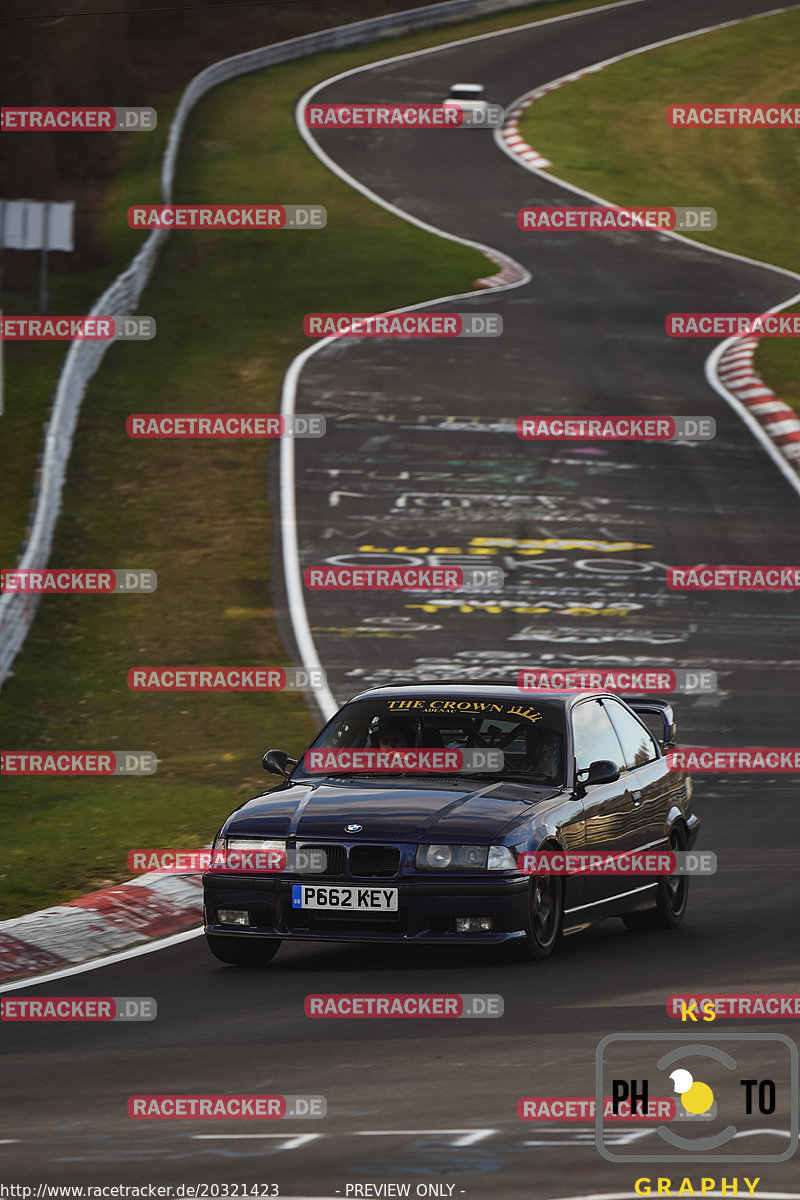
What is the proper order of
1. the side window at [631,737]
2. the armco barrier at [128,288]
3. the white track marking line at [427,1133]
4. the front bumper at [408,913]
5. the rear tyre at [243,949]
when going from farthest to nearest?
the armco barrier at [128,288]
the side window at [631,737]
the rear tyre at [243,949]
the front bumper at [408,913]
the white track marking line at [427,1133]

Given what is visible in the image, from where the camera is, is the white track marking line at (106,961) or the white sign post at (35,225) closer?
the white track marking line at (106,961)

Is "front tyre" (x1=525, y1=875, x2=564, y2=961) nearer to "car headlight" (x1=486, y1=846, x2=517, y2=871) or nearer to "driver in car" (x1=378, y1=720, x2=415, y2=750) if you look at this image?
"car headlight" (x1=486, y1=846, x2=517, y2=871)

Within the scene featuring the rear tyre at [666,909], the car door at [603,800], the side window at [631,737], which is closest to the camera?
the car door at [603,800]

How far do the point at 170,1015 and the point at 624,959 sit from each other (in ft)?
8.38

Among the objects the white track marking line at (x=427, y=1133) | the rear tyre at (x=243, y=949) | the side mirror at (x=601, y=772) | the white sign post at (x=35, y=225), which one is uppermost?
the white track marking line at (x=427, y=1133)

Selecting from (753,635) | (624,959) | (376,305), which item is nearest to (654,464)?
(753,635)

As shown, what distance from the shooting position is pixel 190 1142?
662 centimetres

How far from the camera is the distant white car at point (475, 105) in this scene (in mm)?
53219

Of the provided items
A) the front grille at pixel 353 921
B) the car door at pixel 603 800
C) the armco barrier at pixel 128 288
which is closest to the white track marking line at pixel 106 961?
the front grille at pixel 353 921

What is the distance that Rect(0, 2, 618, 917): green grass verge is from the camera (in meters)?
15.0

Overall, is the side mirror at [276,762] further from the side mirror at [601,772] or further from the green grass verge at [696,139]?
the green grass verge at [696,139]

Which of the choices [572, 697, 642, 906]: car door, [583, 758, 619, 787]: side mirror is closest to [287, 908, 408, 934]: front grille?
[572, 697, 642, 906]: car door

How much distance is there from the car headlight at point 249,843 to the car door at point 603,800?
1.70 metres

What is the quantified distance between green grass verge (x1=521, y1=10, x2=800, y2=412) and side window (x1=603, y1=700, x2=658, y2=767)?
100 feet
